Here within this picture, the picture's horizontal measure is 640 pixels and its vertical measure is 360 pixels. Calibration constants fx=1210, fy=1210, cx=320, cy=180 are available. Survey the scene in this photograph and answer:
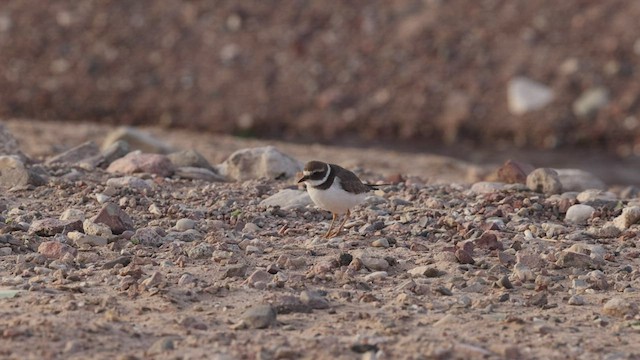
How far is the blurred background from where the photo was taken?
723 inches

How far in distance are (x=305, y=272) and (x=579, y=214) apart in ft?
7.69

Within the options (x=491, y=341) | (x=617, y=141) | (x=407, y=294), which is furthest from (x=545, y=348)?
(x=617, y=141)

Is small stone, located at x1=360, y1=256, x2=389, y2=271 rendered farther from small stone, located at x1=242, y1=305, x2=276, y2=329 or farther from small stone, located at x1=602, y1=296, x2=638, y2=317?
small stone, located at x1=602, y1=296, x2=638, y2=317

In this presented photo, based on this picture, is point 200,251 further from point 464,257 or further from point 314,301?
point 464,257

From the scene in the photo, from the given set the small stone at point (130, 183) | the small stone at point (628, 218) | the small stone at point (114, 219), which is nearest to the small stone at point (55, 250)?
the small stone at point (114, 219)

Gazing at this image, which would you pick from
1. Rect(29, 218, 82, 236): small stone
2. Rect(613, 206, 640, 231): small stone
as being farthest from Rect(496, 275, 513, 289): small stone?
Rect(29, 218, 82, 236): small stone

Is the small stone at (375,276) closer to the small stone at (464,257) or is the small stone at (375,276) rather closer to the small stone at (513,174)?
the small stone at (464,257)

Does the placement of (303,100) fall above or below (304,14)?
below

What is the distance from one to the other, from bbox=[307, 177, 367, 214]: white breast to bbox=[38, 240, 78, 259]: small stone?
5.15 ft

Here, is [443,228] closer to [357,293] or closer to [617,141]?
[357,293]

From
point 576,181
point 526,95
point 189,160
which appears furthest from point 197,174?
point 526,95

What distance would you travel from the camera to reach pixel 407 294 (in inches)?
263

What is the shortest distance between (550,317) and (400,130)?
12.2 metres

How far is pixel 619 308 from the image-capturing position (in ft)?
21.2
